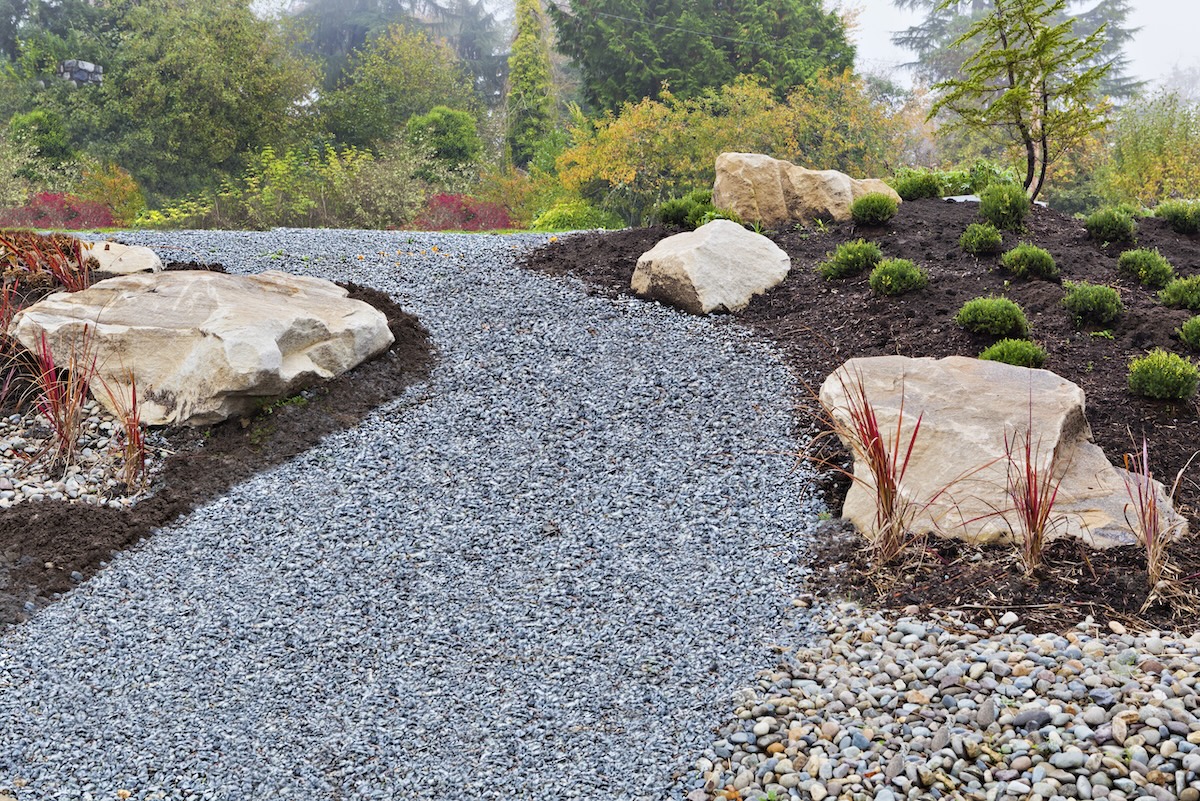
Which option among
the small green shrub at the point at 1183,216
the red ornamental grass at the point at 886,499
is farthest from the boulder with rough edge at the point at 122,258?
the small green shrub at the point at 1183,216

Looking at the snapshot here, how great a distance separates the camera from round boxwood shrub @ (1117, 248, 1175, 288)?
22.3ft

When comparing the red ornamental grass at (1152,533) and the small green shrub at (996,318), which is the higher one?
the small green shrub at (996,318)

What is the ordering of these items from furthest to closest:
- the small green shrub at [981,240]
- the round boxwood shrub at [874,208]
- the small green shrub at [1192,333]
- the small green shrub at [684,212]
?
the small green shrub at [684,212]
the round boxwood shrub at [874,208]
the small green shrub at [981,240]
the small green shrub at [1192,333]

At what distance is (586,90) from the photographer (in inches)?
869

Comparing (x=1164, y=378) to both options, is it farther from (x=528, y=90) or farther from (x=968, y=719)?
(x=528, y=90)

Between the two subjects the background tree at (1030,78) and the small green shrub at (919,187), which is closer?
the background tree at (1030,78)

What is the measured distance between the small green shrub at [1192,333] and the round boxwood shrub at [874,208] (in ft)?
9.61

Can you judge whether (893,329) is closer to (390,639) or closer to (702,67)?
(390,639)

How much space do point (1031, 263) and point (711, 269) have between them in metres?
2.38

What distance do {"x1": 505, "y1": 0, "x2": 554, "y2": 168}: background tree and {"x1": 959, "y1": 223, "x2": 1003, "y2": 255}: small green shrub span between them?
17.1 m

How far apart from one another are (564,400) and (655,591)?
2010 mm

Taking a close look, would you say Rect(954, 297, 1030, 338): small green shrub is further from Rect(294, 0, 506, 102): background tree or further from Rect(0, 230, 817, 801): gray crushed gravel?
Rect(294, 0, 506, 102): background tree

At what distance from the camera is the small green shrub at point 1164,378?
495cm

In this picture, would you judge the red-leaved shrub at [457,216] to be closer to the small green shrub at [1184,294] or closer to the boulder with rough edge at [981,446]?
the small green shrub at [1184,294]
